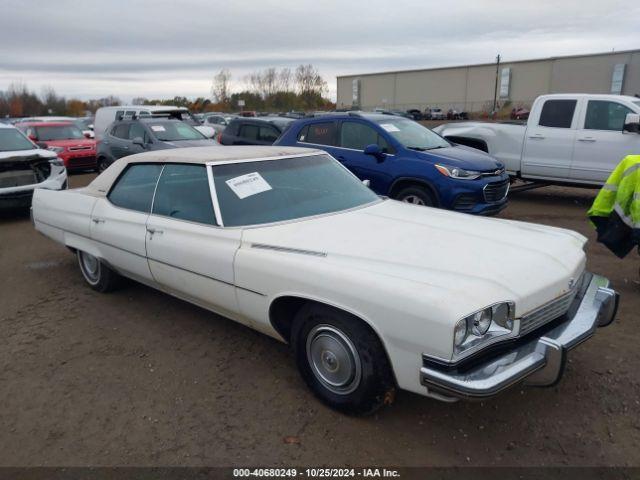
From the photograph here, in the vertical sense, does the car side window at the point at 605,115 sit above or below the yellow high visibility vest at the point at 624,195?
above

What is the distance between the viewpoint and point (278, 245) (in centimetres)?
324

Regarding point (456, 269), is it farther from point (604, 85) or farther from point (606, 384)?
point (604, 85)

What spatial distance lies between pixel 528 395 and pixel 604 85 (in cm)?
5713

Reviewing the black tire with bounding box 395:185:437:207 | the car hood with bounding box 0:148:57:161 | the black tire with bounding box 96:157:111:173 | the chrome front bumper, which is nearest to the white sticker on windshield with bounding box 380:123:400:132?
the black tire with bounding box 395:185:437:207

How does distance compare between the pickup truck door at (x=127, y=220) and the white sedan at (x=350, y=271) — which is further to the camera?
the pickup truck door at (x=127, y=220)

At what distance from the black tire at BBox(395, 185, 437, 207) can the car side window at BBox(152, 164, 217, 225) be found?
3.86m

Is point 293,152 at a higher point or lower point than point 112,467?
higher

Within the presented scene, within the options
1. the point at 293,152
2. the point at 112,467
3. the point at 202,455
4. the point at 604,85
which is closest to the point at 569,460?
the point at 202,455

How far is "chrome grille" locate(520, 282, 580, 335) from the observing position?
2.73 metres

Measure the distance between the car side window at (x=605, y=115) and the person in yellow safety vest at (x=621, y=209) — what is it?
15.8ft

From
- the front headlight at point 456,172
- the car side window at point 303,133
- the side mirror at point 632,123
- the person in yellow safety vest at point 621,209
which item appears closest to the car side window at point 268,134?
the car side window at point 303,133

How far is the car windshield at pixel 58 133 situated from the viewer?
14.6 meters

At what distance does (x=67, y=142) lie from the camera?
13977 millimetres

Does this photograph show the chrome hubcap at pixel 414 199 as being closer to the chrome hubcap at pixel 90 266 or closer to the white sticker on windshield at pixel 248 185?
the white sticker on windshield at pixel 248 185
